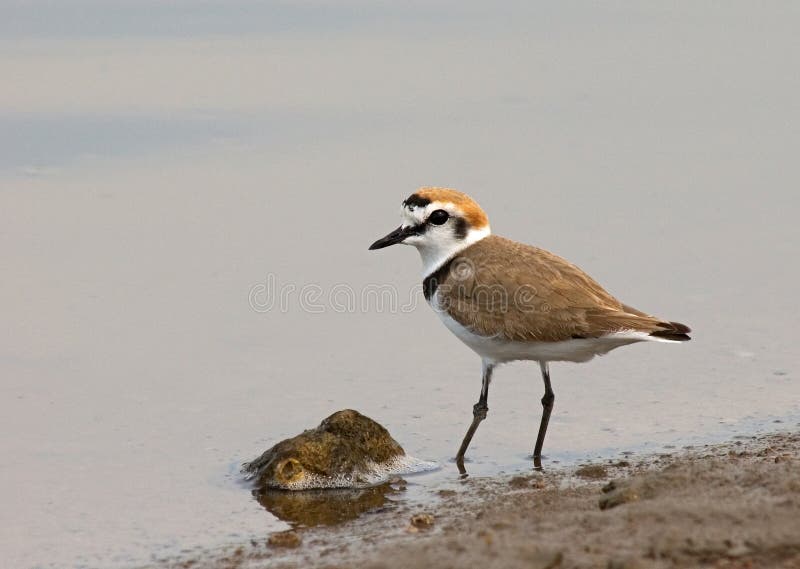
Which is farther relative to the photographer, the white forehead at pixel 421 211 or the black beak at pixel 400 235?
the black beak at pixel 400 235

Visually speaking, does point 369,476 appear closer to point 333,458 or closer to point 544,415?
point 333,458

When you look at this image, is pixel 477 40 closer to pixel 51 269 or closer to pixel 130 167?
pixel 130 167

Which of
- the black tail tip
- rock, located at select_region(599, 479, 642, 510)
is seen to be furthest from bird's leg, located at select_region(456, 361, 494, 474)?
rock, located at select_region(599, 479, 642, 510)

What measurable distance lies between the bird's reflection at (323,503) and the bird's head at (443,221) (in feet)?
5.67

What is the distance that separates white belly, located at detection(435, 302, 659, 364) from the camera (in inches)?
297

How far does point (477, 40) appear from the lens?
48.1ft

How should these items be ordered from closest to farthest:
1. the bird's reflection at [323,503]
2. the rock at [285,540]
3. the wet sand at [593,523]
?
the wet sand at [593,523], the rock at [285,540], the bird's reflection at [323,503]

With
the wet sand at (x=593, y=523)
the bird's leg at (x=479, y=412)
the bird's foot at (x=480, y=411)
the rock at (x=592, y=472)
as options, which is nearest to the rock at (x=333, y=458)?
the wet sand at (x=593, y=523)

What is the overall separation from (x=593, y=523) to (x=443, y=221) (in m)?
3.31

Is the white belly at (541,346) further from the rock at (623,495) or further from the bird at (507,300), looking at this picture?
the rock at (623,495)

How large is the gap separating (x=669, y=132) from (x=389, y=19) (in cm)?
396

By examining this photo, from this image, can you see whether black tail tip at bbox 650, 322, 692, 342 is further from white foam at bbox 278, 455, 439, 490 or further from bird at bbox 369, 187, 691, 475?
white foam at bbox 278, 455, 439, 490

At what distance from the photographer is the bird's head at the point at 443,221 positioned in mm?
8391

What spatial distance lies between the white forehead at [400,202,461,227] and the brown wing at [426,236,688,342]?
13.0 inches
